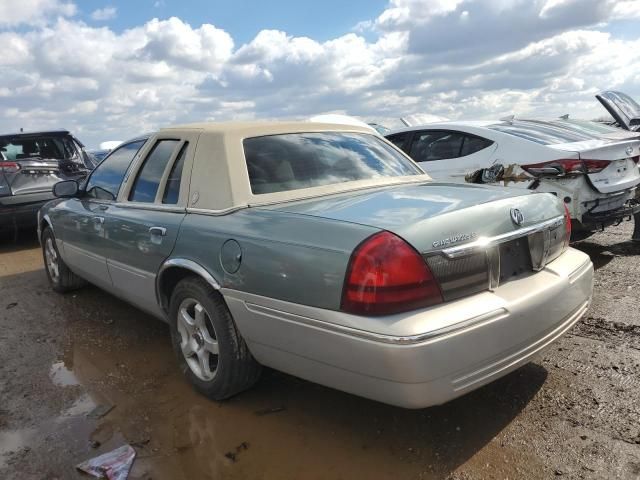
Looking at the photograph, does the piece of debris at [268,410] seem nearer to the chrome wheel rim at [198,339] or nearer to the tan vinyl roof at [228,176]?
the chrome wheel rim at [198,339]

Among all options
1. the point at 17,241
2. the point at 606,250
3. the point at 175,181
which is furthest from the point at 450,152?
the point at 17,241

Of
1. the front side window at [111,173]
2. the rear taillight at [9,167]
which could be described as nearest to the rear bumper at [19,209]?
A: the rear taillight at [9,167]

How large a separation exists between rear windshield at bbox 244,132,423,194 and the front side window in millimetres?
1345

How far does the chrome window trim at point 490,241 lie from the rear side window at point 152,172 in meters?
2.07

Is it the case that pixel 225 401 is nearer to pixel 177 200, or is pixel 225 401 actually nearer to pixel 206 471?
pixel 206 471

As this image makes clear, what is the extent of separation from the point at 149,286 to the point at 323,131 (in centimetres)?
157

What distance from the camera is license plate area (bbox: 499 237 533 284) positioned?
2.69 metres

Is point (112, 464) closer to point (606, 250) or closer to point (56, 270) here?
point (56, 270)

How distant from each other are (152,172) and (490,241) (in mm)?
2433

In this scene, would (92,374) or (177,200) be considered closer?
(177,200)

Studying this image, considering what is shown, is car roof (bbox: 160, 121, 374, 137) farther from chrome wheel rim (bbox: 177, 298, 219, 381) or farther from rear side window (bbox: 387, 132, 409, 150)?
rear side window (bbox: 387, 132, 409, 150)

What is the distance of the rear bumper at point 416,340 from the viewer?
90.0 inches

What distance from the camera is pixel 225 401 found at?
327cm

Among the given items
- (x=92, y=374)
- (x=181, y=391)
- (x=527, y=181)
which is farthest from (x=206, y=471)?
(x=527, y=181)
